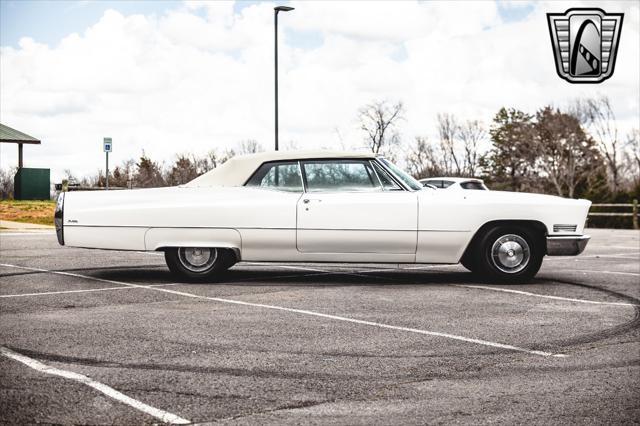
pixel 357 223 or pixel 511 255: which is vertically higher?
pixel 357 223

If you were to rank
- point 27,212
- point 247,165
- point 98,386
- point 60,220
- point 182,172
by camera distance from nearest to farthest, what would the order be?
point 98,386, point 60,220, point 247,165, point 27,212, point 182,172

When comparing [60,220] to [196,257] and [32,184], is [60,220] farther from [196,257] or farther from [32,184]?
[32,184]

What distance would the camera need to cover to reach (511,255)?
34.0 feet

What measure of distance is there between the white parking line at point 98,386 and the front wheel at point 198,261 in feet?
13.5

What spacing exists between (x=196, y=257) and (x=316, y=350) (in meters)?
4.35

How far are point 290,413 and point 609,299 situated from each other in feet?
18.7

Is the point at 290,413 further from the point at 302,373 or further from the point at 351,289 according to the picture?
the point at 351,289

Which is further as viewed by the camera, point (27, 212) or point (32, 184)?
point (32, 184)

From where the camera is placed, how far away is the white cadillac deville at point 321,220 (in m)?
10.0

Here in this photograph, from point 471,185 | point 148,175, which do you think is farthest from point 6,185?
point 471,185

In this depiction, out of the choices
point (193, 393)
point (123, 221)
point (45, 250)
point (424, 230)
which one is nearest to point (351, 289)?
point (424, 230)

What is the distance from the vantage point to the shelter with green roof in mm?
36281

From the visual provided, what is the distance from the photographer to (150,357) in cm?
589

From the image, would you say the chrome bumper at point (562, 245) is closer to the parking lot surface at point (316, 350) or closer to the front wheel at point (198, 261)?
the parking lot surface at point (316, 350)
